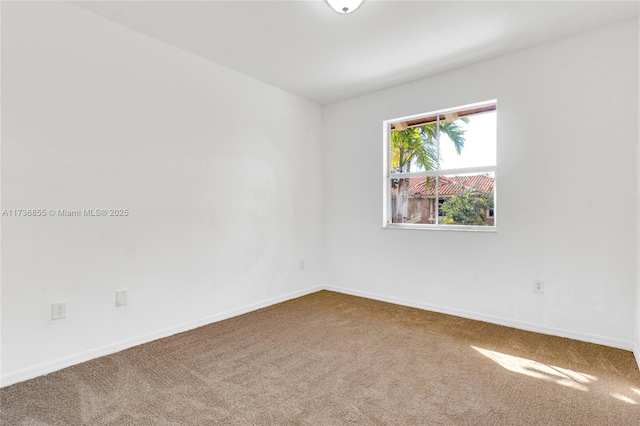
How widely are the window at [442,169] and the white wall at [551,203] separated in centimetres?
14

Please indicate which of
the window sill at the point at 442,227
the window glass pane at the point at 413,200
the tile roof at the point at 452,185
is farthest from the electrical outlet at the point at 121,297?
the tile roof at the point at 452,185

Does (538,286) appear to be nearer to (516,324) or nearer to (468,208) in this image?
(516,324)

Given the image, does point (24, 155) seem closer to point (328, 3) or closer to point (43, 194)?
point (43, 194)

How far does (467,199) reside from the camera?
3.52 metres

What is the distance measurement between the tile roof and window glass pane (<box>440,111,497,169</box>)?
0.13 m

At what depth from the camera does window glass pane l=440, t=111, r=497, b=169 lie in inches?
133

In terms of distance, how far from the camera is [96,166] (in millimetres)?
2561

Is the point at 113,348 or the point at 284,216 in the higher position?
the point at 284,216

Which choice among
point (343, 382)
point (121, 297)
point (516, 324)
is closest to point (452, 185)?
point (516, 324)

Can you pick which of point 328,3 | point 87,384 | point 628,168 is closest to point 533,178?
point 628,168

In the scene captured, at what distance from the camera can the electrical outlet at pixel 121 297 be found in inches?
105

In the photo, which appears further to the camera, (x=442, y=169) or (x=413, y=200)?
(x=413, y=200)

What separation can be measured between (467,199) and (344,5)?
2193 mm

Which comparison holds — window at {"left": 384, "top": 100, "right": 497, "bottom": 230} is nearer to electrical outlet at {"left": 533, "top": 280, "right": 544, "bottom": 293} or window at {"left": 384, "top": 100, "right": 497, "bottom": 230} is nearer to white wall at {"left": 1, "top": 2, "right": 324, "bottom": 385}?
electrical outlet at {"left": 533, "top": 280, "right": 544, "bottom": 293}
